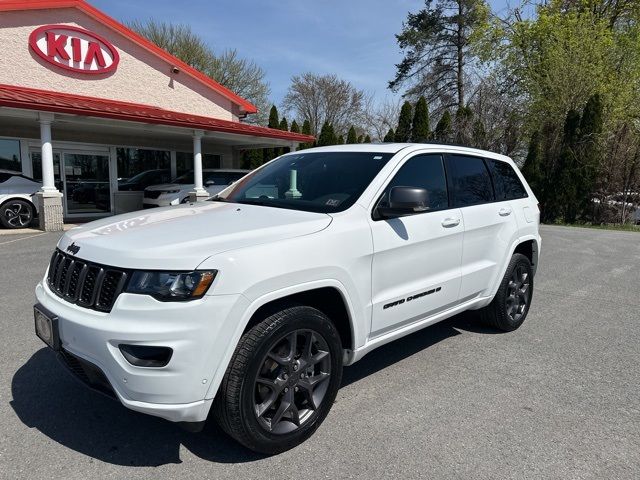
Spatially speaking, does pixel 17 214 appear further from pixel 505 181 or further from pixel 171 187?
pixel 505 181

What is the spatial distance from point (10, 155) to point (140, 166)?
164 inches

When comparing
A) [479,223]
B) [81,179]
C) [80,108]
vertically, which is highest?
[80,108]

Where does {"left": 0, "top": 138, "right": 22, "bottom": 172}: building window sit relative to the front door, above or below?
above

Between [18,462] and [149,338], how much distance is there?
3.74ft

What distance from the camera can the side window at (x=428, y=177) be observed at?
3.49 metres

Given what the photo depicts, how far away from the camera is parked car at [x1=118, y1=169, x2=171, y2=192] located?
53.2 feet

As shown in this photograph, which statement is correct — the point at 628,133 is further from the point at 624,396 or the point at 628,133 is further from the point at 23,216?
the point at 23,216

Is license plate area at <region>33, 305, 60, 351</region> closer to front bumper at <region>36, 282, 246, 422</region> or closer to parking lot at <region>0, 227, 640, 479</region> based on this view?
front bumper at <region>36, 282, 246, 422</region>

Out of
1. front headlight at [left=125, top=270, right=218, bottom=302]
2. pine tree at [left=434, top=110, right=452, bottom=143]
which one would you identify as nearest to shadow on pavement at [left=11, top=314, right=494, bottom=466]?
front headlight at [left=125, top=270, right=218, bottom=302]

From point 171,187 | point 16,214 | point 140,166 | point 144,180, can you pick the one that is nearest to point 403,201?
point 16,214

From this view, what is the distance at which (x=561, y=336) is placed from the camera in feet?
15.2

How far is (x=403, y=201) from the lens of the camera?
2.99 metres

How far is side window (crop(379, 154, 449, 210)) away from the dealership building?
34.6 ft

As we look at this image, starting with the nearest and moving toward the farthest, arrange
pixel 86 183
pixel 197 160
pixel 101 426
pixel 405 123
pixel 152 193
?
pixel 101 426, pixel 197 160, pixel 152 193, pixel 86 183, pixel 405 123
